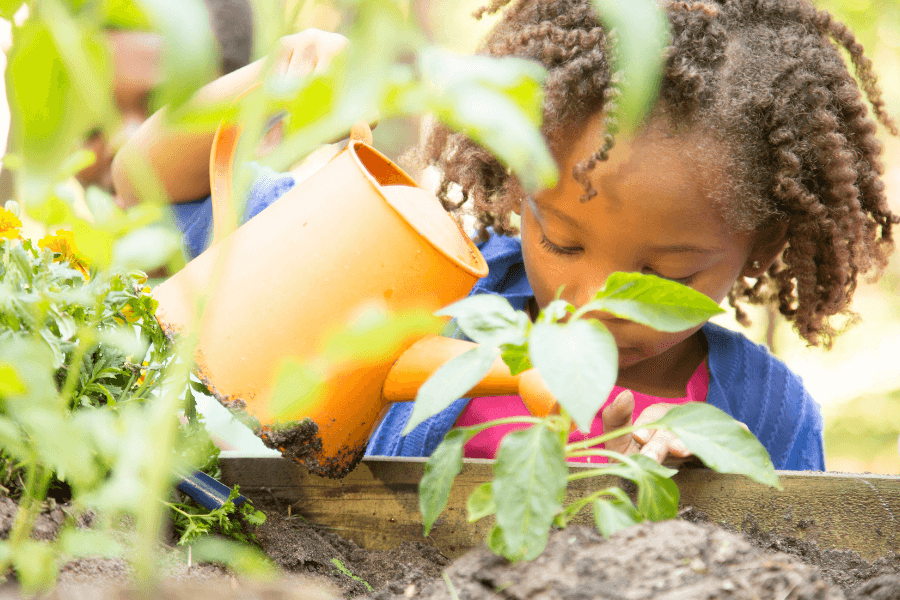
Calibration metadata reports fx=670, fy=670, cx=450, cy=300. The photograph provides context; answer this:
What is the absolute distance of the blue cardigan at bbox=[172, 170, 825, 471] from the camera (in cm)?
102

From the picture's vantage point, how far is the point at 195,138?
2.78 feet

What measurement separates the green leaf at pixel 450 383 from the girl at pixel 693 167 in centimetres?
38

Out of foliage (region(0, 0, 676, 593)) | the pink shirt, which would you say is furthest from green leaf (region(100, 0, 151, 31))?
the pink shirt

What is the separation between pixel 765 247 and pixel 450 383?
2.62 feet

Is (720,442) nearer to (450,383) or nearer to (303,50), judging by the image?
(450,383)

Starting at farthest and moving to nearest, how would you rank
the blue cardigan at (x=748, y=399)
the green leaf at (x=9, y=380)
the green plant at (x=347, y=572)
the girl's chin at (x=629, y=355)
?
the blue cardigan at (x=748, y=399) → the girl's chin at (x=629, y=355) → the green plant at (x=347, y=572) → the green leaf at (x=9, y=380)

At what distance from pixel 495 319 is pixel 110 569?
340mm

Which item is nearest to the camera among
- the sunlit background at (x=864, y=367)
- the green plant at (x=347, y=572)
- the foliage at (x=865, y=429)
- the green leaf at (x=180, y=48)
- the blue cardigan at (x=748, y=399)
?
the green leaf at (x=180, y=48)

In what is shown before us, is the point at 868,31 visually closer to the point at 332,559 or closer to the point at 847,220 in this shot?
the point at 847,220

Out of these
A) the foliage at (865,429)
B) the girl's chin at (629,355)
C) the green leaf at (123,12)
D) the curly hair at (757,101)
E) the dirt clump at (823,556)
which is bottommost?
the foliage at (865,429)

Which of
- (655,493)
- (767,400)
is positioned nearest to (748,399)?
(767,400)

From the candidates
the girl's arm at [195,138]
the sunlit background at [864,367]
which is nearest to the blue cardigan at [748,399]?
the girl's arm at [195,138]

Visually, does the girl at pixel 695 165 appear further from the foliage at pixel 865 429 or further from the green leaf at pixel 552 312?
the foliage at pixel 865 429

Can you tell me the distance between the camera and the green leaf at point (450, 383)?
40 centimetres
